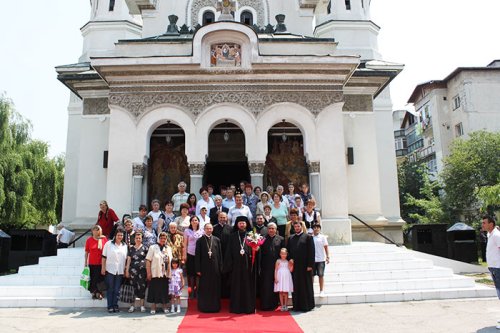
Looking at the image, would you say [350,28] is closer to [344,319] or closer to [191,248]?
[191,248]

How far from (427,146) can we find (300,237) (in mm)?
36543

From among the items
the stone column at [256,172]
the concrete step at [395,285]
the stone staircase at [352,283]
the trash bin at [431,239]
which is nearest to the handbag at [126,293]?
the stone staircase at [352,283]

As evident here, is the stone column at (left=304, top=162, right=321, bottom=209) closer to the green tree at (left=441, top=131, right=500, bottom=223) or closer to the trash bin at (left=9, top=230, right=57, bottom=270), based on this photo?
the trash bin at (left=9, top=230, right=57, bottom=270)

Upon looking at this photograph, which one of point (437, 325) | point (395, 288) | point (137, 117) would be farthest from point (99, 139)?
point (437, 325)

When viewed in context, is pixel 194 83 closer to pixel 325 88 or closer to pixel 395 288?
pixel 325 88

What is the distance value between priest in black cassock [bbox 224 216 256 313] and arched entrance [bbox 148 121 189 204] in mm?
6133

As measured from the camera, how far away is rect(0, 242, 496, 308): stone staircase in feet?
28.2

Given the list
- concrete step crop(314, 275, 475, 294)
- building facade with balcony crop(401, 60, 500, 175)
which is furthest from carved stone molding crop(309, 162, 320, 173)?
building facade with balcony crop(401, 60, 500, 175)

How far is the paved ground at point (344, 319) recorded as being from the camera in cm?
668

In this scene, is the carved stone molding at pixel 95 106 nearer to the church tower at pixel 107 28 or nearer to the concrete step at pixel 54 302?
the church tower at pixel 107 28

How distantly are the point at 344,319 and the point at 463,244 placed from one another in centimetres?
997

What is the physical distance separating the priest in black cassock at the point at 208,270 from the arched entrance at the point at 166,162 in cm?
610

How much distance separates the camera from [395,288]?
9141 mm

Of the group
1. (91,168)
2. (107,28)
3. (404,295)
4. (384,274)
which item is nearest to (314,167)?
(384,274)
